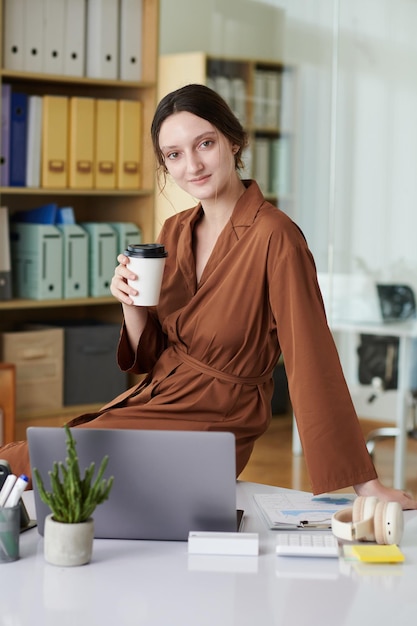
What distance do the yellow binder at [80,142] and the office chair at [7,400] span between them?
0.81 metres

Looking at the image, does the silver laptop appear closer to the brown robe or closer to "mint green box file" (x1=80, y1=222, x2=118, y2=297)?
the brown robe

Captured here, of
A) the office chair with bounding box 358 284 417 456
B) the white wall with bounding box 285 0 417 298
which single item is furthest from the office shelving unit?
the office chair with bounding box 358 284 417 456

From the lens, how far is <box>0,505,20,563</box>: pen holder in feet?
4.53

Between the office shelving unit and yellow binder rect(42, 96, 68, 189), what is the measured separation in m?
0.06

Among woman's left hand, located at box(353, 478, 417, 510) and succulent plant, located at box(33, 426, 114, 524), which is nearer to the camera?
succulent plant, located at box(33, 426, 114, 524)

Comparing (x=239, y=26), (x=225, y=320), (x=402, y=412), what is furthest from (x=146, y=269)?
(x=239, y=26)

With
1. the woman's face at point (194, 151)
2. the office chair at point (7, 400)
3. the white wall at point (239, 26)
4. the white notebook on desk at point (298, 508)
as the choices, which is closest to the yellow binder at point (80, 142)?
the office chair at point (7, 400)

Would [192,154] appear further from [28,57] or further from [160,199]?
[160,199]

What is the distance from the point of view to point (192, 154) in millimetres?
1845

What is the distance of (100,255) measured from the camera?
4.31 m

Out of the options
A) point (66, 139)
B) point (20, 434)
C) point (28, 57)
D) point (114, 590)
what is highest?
point (28, 57)

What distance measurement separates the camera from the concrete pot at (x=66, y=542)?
1358 millimetres

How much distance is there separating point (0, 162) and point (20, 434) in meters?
1.05

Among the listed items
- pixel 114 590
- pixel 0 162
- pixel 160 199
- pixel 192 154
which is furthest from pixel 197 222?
pixel 160 199
